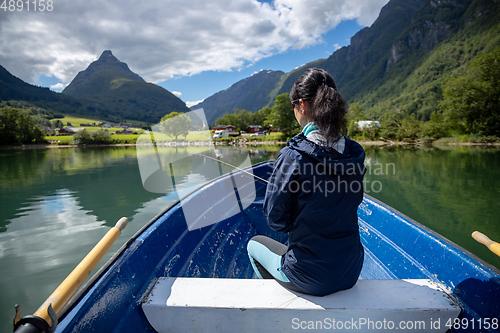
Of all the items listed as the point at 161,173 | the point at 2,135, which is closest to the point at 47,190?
the point at 161,173

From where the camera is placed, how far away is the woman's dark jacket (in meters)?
1.25

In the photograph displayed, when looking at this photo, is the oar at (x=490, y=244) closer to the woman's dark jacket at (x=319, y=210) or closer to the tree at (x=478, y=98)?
the woman's dark jacket at (x=319, y=210)

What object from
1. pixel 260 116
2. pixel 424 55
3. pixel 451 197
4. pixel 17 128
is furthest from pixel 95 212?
pixel 424 55

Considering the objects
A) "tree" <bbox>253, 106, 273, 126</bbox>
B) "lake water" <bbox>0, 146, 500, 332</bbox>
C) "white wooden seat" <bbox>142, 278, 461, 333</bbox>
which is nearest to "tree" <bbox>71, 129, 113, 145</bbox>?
"tree" <bbox>253, 106, 273, 126</bbox>

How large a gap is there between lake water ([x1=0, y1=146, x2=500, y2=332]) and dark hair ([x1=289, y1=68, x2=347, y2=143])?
3706 millimetres

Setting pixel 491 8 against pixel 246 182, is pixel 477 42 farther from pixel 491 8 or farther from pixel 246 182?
pixel 246 182

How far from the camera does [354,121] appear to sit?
38.7 meters

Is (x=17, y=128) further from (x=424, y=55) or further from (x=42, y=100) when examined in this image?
(x=424, y=55)

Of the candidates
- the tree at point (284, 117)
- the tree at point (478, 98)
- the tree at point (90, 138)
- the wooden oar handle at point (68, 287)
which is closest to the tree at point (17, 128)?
the tree at point (90, 138)

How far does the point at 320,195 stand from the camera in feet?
4.10

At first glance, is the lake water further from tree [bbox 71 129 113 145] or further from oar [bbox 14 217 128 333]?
tree [bbox 71 129 113 145]

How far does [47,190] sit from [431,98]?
95.9 m

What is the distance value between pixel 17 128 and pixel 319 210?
57.9 metres

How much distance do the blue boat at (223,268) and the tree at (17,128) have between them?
5530 cm
